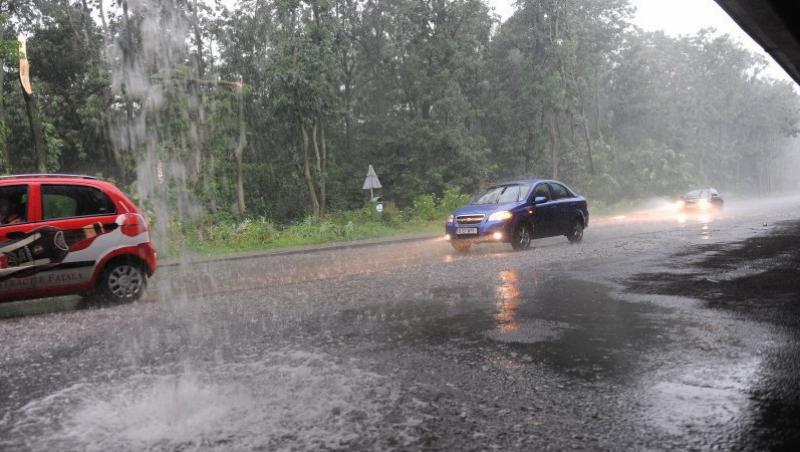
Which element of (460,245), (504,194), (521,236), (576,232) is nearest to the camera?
(521,236)

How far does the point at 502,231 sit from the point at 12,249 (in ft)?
32.3

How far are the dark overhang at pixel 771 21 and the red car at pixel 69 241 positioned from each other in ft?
30.5

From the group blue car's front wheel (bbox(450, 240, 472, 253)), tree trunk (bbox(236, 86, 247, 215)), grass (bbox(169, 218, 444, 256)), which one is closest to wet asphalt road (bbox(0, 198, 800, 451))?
blue car's front wheel (bbox(450, 240, 472, 253))

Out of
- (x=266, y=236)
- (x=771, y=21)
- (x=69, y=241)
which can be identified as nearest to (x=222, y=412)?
(x=69, y=241)

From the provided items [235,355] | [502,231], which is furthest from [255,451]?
[502,231]

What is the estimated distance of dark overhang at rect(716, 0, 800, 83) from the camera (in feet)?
28.7

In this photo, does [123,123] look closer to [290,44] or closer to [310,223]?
[290,44]

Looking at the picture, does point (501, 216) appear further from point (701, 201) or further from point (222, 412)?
point (701, 201)

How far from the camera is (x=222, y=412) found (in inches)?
164

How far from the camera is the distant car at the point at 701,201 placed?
35.1m

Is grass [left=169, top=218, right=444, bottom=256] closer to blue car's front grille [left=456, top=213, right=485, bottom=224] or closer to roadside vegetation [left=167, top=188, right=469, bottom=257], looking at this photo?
roadside vegetation [left=167, top=188, right=469, bottom=257]

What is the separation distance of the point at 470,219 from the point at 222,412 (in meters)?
11.2

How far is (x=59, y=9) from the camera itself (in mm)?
32031

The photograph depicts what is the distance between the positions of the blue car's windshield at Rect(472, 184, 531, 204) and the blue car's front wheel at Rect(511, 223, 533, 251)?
28.8 inches
